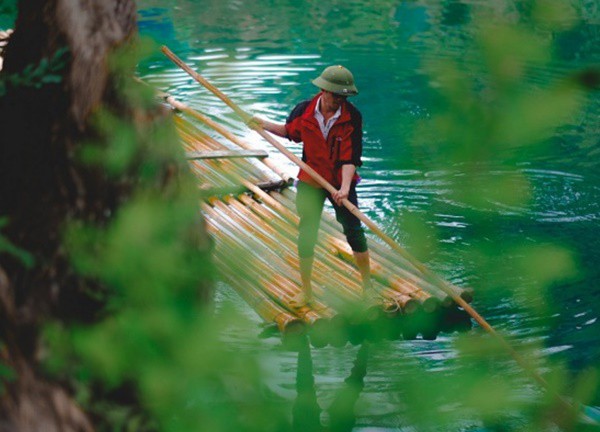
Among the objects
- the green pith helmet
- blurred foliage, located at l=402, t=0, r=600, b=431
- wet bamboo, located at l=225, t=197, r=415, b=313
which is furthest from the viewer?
wet bamboo, located at l=225, t=197, r=415, b=313

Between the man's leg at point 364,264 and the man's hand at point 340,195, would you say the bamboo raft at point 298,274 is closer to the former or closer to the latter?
the man's leg at point 364,264

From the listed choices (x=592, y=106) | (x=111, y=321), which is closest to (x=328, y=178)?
(x=111, y=321)

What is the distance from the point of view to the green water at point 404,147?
1254 mm

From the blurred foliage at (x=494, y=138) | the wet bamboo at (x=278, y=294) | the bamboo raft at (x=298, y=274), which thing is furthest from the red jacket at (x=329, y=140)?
the blurred foliage at (x=494, y=138)

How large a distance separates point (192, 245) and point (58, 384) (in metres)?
0.26

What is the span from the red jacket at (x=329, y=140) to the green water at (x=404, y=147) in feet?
0.67

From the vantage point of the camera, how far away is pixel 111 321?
1.06 m

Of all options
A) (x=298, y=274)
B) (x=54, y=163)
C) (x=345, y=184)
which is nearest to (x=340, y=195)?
(x=345, y=184)

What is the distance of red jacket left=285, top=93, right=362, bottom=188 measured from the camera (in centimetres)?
371

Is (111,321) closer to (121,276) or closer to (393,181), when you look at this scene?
(121,276)

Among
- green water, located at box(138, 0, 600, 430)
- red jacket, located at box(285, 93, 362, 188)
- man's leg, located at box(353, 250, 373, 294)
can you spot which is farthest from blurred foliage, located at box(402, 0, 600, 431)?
man's leg, located at box(353, 250, 373, 294)

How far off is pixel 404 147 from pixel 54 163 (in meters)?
0.54

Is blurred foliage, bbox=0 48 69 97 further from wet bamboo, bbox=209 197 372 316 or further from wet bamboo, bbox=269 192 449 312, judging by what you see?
wet bamboo, bbox=269 192 449 312

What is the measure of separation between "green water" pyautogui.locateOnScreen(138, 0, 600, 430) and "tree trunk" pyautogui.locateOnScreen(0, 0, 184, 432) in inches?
4.6
